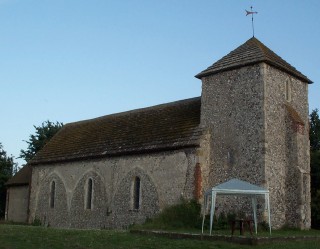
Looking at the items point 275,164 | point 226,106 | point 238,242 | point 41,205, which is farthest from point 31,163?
point 238,242

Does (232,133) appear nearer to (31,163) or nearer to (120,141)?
(120,141)

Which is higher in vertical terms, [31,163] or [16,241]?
[31,163]

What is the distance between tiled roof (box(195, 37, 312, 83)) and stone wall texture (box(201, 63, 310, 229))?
368 millimetres

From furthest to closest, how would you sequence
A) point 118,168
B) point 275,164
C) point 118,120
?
1. point 118,120
2. point 118,168
3. point 275,164

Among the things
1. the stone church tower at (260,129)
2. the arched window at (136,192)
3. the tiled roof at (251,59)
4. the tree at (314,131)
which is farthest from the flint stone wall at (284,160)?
the arched window at (136,192)

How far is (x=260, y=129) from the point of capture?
25953mm

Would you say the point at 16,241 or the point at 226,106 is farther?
the point at 226,106

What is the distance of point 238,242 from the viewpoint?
17297mm

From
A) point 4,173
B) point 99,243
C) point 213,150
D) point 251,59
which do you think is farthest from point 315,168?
point 4,173

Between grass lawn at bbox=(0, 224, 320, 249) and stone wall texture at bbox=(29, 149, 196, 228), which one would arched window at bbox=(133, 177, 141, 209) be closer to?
stone wall texture at bbox=(29, 149, 196, 228)

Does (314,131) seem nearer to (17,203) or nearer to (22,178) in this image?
(22,178)

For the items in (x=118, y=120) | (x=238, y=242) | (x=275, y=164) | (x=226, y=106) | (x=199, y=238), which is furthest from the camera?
(x=118, y=120)

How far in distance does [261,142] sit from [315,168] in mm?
8313

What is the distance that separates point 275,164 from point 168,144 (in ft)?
21.6
